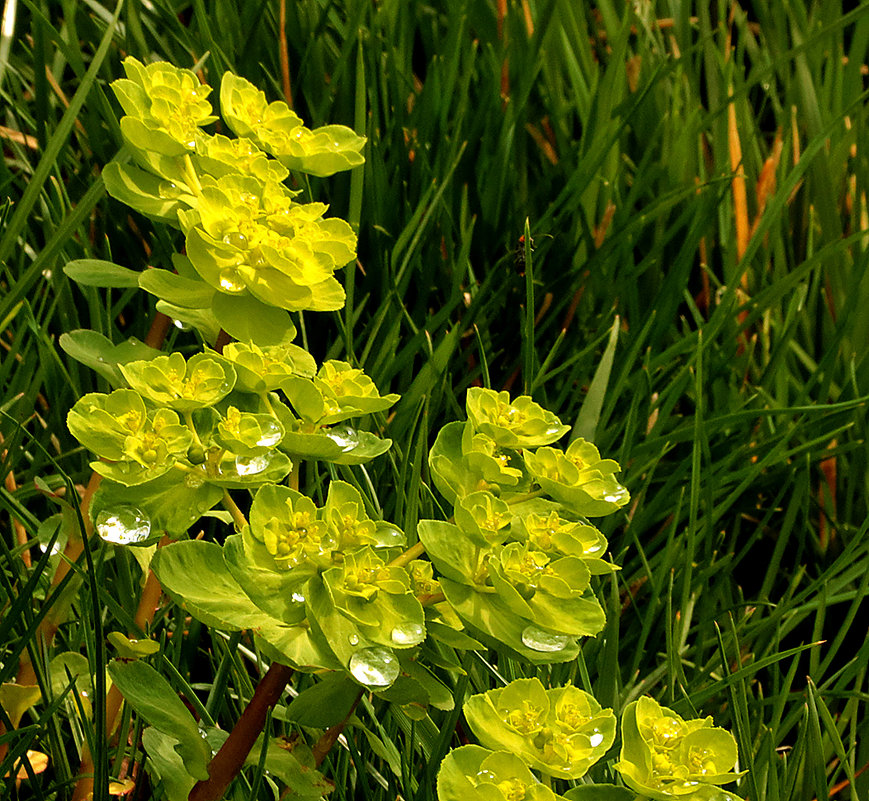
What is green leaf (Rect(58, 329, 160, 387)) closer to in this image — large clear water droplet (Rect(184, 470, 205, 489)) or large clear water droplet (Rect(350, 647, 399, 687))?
large clear water droplet (Rect(184, 470, 205, 489))

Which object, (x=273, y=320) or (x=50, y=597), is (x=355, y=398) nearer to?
(x=273, y=320)

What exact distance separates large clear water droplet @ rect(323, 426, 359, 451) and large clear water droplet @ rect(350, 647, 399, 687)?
0.13 m

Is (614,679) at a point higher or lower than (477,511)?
lower

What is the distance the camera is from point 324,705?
2.01ft

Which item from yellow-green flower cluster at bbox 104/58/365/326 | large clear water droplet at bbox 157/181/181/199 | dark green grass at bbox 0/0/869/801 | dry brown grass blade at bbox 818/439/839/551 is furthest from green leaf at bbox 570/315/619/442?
large clear water droplet at bbox 157/181/181/199

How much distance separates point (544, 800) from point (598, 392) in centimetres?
68

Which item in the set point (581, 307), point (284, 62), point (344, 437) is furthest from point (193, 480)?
point (284, 62)

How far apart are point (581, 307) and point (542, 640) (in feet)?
2.91

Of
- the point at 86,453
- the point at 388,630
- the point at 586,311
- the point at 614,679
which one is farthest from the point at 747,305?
the point at 388,630

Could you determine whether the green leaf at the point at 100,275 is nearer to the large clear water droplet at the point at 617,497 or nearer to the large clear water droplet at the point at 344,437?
the large clear water droplet at the point at 344,437

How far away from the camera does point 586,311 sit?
142cm

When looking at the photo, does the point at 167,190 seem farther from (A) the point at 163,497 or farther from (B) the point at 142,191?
(A) the point at 163,497

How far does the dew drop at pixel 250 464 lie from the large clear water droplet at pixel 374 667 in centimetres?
12

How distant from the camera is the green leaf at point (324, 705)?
611 millimetres
